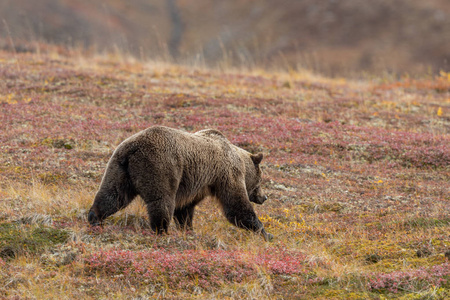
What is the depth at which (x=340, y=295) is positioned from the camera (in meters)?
5.39

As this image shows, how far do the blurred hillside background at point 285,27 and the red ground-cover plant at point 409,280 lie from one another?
47.1 meters

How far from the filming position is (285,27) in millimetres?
66562

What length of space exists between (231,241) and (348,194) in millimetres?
4158

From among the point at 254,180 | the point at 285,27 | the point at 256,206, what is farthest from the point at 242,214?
the point at 285,27

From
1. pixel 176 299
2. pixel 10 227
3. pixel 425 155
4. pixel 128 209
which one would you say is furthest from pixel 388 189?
pixel 10 227

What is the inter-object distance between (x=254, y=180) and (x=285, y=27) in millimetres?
60405

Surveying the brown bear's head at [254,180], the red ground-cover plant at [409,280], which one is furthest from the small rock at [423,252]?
the brown bear's head at [254,180]

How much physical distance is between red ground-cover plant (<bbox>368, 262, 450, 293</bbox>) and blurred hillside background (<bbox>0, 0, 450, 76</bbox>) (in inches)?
1856

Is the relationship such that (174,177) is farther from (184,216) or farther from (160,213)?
(184,216)

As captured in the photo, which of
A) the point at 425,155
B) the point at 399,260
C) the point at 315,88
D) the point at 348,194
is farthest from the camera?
the point at 315,88

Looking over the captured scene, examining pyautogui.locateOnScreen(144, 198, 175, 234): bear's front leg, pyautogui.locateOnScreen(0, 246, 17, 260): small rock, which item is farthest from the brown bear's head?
pyautogui.locateOnScreen(0, 246, 17, 260): small rock

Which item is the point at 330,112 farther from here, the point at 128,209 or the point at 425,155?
the point at 128,209

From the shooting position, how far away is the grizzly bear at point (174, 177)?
6.84m

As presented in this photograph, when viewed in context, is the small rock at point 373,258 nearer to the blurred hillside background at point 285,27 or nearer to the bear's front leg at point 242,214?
the bear's front leg at point 242,214
